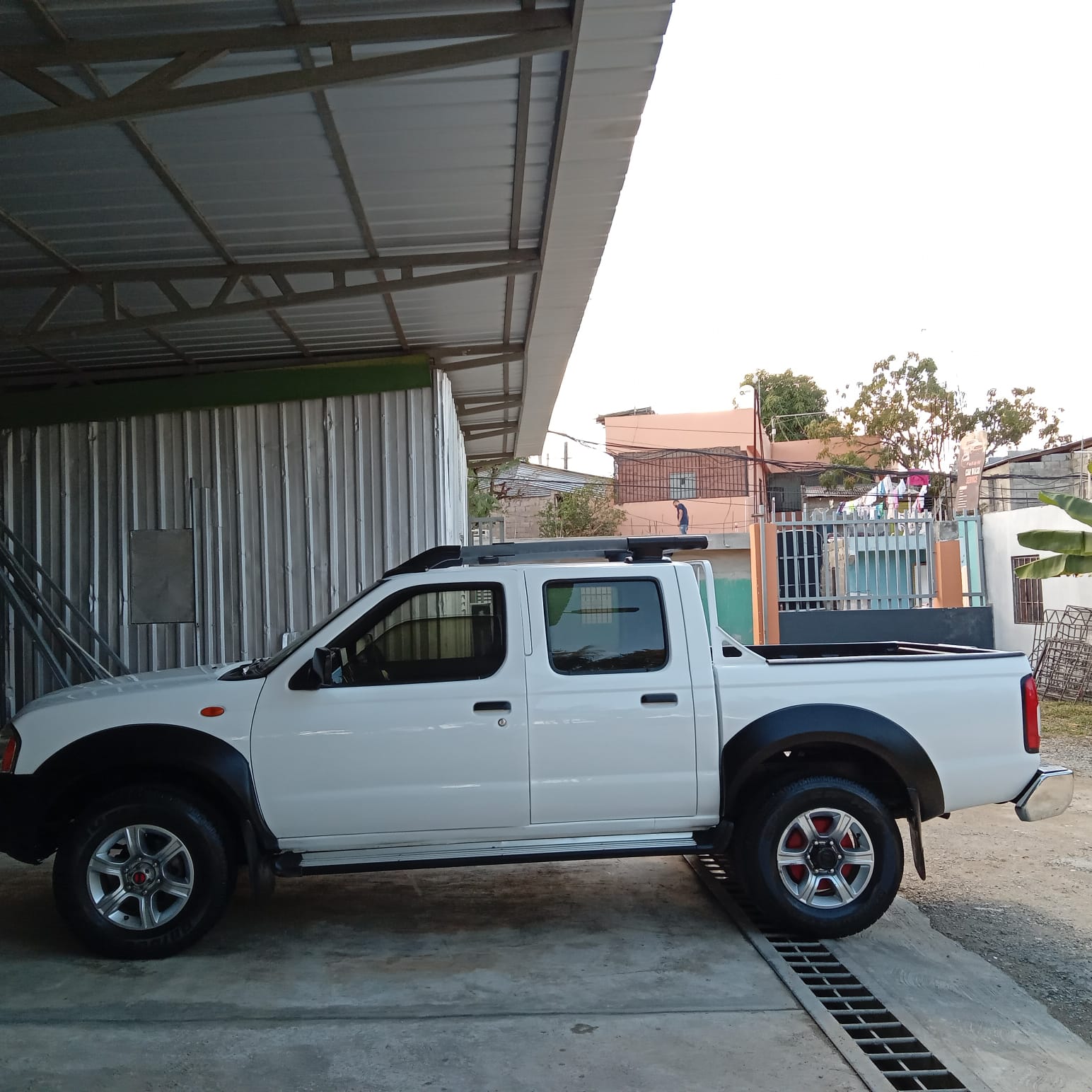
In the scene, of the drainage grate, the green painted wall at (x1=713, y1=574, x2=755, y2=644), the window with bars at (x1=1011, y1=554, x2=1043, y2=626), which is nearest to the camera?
the drainage grate

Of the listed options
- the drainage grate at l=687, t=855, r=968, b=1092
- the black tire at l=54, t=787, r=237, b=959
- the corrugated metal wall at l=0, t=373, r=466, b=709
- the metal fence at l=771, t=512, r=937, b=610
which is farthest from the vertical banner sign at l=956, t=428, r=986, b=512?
the black tire at l=54, t=787, r=237, b=959

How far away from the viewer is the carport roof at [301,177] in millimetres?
5926

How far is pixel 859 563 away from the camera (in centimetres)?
1667

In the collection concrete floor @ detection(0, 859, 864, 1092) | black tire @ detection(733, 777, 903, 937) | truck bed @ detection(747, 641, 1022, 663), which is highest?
truck bed @ detection(747, 641, 1022, 663)

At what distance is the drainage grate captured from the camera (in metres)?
4.25

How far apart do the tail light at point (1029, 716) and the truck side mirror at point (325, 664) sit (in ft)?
11.5

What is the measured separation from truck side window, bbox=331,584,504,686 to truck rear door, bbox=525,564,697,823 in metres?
0.23

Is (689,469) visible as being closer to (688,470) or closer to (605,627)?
(688,470)

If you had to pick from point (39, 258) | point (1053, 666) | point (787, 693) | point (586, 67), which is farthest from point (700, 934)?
point (1053, 666)

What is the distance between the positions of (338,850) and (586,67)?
4.36 meters

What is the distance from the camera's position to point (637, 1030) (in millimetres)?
4633

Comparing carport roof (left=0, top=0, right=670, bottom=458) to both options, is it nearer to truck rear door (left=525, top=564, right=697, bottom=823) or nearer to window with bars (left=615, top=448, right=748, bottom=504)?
truck rear door (left=525, top=564, right=697, bottom=823)

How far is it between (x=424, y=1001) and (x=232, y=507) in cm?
864

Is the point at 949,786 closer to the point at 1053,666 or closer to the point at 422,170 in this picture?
the point at 422,170
